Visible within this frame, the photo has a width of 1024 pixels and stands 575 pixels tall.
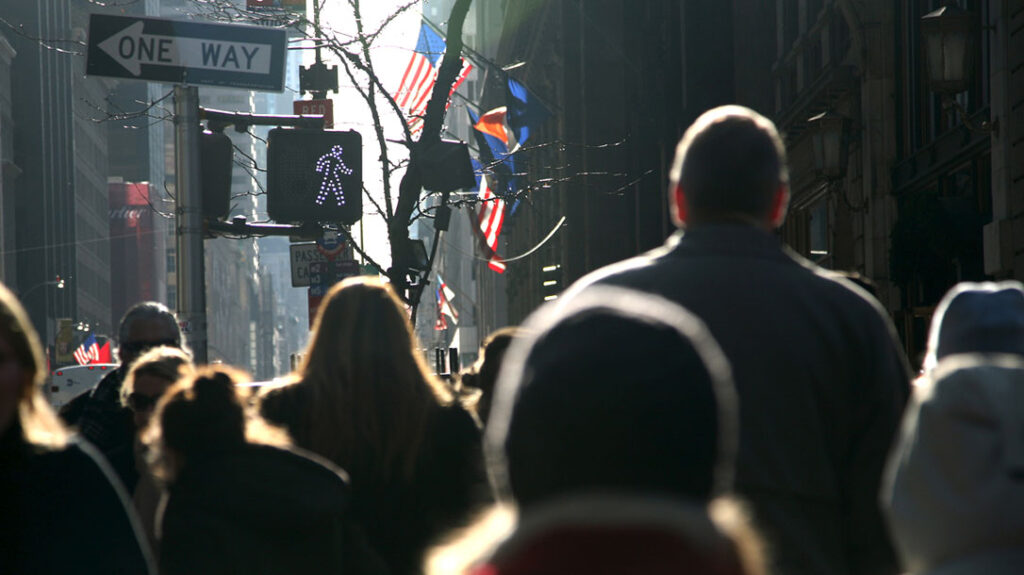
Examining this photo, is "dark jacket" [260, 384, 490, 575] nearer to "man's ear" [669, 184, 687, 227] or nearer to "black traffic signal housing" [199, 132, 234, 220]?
"man's ear" [669, 184, 687, 227]

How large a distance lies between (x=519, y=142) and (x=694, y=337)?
2233cm

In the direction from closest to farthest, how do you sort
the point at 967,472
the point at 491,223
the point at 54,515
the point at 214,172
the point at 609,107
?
the point at 967,472
the point at 54,515
the point at 214,172
the point at 491,223
the point at 609,107

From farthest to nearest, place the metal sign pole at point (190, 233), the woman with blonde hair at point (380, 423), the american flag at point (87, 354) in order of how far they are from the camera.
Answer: the american flag at point (87, 354) → the metal sign pole at point (190, 233) → the woman with blonde hair at point (380, 423)

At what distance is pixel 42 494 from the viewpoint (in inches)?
125

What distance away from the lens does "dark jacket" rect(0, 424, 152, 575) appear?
317 centimetres

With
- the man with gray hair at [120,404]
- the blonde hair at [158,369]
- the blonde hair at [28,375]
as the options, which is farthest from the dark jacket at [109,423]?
the blonde hair at [28,375]

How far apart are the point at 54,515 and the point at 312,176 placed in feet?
31.8

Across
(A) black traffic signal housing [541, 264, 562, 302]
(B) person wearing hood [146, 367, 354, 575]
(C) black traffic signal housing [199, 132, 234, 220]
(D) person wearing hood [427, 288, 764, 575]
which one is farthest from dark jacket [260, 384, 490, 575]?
(A) black traffic signal housing [541, 264, 562, 302]

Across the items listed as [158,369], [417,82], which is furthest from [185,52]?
[417,82]

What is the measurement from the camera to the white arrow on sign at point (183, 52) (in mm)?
10750

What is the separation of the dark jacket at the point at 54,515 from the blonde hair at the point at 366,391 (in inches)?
76.0

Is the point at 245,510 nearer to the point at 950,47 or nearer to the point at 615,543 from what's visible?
the point at 615,543

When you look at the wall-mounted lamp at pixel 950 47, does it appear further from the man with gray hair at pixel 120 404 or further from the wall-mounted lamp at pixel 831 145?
the man with gray hair at pixel 120 404

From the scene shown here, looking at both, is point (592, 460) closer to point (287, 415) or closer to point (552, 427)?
point (552, 427)
